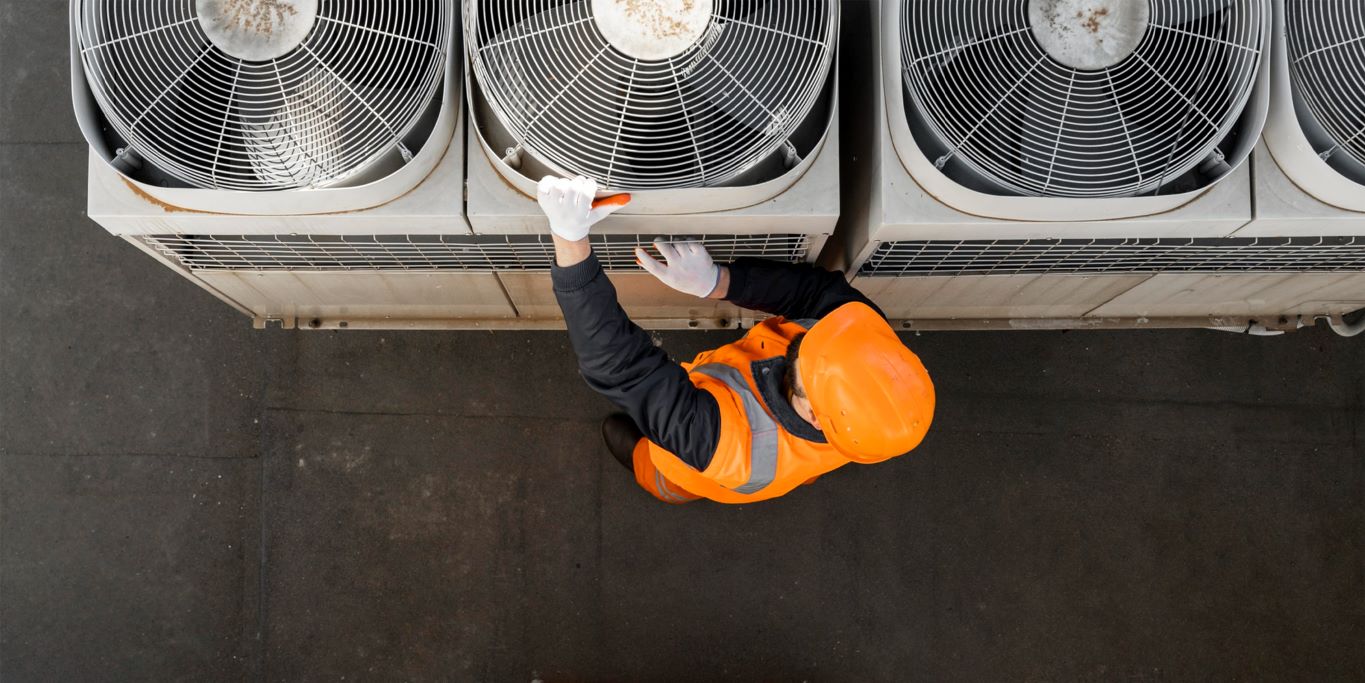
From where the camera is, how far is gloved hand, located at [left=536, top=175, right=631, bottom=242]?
1640 millimetres

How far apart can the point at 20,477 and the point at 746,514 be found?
2.45 meters

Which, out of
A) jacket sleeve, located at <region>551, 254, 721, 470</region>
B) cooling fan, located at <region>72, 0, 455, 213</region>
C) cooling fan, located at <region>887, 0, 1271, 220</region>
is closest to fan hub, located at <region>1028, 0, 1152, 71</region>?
cooling fan, located at <region>887, 0, 1271, 220</region>

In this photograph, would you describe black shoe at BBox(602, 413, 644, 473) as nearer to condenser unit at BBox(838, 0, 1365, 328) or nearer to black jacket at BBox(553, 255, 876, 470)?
black jacket at BBox(553, 255, 876, 470)

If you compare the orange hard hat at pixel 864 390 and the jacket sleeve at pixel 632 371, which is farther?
the jacket sleeve at pixel 632 371

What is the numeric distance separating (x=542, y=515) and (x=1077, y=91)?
2009 millimetres

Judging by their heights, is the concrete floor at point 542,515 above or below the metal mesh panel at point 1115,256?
below

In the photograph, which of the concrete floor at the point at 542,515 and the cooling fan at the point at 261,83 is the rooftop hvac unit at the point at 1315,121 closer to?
the concrete floor at the point at 542,515

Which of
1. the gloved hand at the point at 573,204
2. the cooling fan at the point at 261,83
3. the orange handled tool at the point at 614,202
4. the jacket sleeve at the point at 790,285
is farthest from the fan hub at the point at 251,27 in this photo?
the jacket sleeve at the point at 790,285

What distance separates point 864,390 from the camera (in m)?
1.61

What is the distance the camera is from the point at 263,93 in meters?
1.68

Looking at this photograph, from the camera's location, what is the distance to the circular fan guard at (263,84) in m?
1.66

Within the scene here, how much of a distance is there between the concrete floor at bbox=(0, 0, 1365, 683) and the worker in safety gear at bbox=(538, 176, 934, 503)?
795 mm

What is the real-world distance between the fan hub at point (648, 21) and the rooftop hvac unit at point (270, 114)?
362mm

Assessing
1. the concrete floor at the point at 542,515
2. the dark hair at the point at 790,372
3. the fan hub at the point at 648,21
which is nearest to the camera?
the fan hub at the point at 648,21
